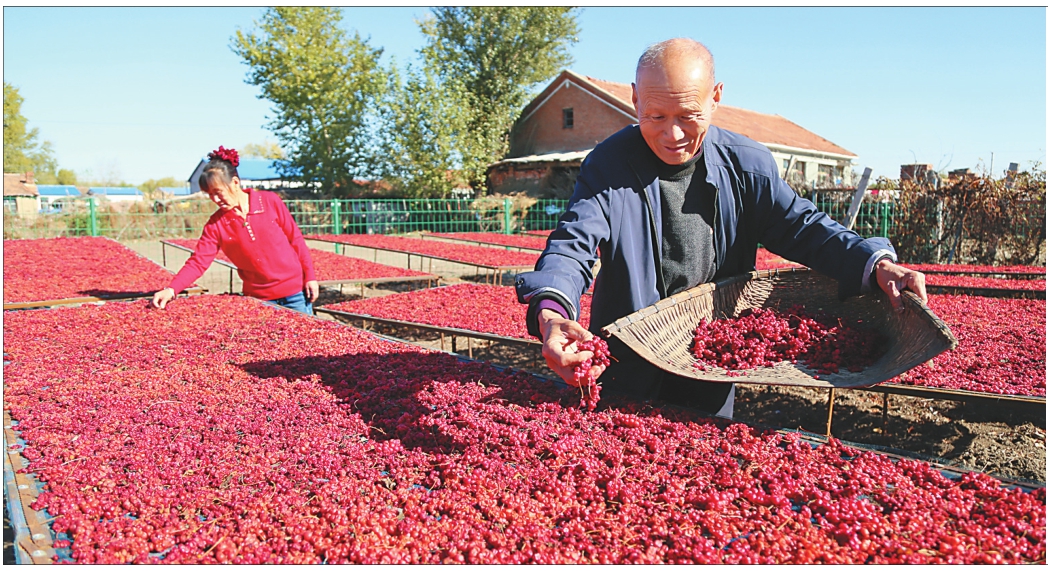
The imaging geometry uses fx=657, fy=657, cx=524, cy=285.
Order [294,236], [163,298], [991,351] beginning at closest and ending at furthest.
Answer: [991,351], [163,298], [294,236]

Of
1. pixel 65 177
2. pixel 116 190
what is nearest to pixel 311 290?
pixel 116 190

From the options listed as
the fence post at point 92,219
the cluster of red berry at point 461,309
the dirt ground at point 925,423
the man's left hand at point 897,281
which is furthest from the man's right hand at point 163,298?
the fence post at point 92,219

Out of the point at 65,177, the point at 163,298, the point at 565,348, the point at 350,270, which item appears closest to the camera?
the point at 565,348

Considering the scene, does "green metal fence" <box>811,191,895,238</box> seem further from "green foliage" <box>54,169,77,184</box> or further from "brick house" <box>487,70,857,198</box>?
"green foliage" <box>54,169,77,184</box>

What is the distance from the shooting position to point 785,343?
2.13 meters

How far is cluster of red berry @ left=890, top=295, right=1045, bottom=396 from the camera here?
9.95 ft

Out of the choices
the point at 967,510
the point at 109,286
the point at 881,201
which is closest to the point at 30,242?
the point at 109,286

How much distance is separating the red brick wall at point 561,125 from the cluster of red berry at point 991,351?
56.1 ft

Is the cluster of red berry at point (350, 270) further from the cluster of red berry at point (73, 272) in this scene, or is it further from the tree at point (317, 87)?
the tree at point (317, 87)

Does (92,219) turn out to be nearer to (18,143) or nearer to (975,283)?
(975,283)

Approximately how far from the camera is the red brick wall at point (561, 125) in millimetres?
22656

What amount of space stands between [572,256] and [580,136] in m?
22.5

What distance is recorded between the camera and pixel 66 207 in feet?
51.8

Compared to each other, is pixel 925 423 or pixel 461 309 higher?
pixel 461 309
